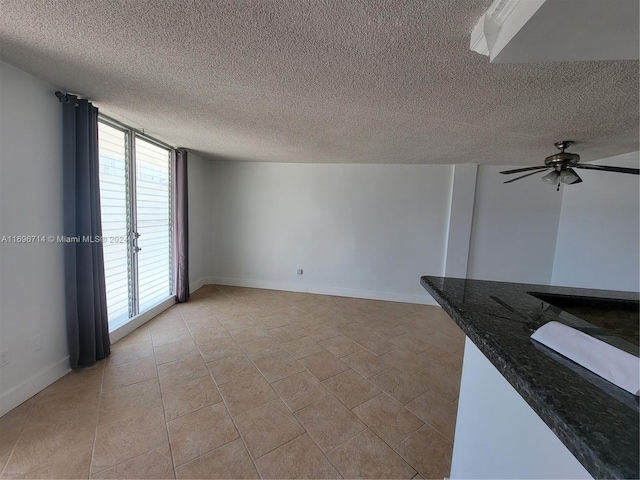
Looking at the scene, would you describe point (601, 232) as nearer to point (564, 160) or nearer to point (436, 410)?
point (564, 160)

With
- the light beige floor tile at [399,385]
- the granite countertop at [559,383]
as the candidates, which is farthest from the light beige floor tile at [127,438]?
the granite countertop at [559,383]

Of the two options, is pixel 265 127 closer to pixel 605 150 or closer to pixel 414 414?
pixel 414 414

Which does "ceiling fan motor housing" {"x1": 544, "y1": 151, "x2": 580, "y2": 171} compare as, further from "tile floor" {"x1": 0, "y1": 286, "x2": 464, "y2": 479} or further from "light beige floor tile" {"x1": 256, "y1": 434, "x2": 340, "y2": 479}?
"light beige floor tile" {"x1": 256, "y1": 434, "x2": 340, "y2": 479}

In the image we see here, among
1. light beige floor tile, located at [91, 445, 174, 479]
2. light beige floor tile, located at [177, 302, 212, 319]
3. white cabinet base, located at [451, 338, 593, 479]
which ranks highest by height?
white cabinet base, located at [451, 338, 593, 479]

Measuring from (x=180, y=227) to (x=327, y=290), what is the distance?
8.40ft

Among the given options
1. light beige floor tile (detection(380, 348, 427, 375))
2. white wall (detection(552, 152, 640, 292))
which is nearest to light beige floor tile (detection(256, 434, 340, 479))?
light beige floor tile (detection(380, 348, 427, 375))

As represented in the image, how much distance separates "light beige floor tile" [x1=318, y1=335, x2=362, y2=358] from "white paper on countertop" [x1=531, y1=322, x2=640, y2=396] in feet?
7.36

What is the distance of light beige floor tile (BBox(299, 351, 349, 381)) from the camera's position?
2.35 meters

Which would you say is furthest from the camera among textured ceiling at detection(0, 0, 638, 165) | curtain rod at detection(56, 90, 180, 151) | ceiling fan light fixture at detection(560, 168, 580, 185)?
ceiling fan light fixture at detection(560, 168, 580, 185)

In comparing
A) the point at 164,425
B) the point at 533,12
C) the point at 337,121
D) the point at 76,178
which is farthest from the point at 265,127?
the point at 164,425

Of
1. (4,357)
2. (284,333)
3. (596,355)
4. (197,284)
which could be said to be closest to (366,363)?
(284,333)

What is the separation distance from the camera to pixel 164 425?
171 cm

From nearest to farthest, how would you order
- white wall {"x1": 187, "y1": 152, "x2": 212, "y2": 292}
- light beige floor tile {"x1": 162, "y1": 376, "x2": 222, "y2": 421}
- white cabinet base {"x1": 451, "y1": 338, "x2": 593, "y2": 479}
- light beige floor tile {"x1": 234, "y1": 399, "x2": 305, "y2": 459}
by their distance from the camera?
white cabinet base {"x1": 451, "y1": 338, "x2": 593, "y2": 479} < light beige floor tile {"x1": 234, "y1": 399, "x2": 305, "y2": 459} < light beige floor tile {"x1": 162, "y1": 376, "x2": 222, "y2": 421} < white wall {"x1": 187, "y1": 152, "x2": 212, "y2": 292}

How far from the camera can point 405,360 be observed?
103 inches
